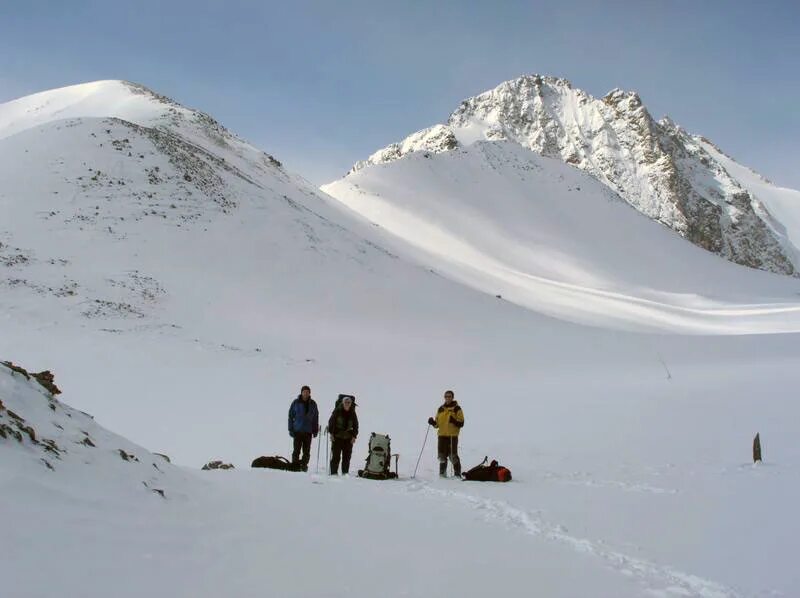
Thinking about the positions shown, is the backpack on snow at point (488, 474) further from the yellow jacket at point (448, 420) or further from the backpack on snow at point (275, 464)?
the backpack on snow at point (275, 464)

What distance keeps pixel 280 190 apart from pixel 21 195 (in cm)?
1987

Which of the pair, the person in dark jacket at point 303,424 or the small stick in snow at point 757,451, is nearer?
the small stick in snow at point 757,451

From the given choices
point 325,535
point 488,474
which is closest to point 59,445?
point 325,535

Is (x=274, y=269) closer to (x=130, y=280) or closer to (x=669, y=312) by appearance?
(x=130, y=280)

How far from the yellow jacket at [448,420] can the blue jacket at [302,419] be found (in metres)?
2.28

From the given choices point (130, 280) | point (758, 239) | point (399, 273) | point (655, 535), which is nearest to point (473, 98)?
point (758, 239)

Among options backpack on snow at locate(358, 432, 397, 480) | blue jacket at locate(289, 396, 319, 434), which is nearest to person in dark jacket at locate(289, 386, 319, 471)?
blue jacket at locate(289, 396, 319, 434)

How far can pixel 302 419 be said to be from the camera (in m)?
11.3

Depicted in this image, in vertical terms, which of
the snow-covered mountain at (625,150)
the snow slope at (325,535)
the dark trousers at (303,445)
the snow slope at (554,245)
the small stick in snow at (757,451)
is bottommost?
the snow slope at (325,535)

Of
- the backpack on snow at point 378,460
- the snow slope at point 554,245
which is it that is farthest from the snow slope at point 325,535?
the snow slope at point 554,245

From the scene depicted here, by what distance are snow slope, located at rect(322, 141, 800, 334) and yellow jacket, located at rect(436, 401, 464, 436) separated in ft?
108

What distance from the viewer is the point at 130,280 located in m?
25.8

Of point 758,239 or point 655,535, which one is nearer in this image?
point 655,535

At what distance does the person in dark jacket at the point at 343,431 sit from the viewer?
10977 mm
